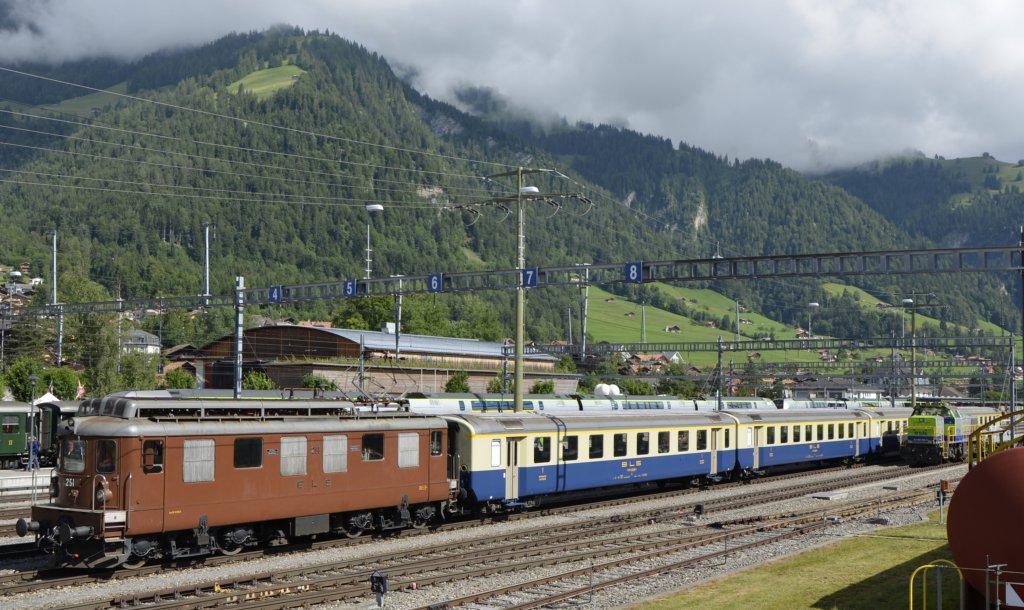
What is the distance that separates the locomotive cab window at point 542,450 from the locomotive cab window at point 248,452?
10.9 metres

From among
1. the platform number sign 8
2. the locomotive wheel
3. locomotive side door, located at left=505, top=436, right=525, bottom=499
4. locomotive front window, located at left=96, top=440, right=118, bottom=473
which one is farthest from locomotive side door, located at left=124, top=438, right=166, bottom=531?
the platform number sign 8

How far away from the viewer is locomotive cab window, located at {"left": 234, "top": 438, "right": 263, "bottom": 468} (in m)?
23.9

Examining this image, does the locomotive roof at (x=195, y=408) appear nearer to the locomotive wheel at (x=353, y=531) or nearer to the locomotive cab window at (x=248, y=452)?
the locomotive cab window at (x=248, y=452)

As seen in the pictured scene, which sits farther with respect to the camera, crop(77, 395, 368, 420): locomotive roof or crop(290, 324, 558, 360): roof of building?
crop(290, 324, 558, 360): roof of building

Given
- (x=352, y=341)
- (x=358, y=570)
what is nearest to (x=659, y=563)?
(x=358, y=570)

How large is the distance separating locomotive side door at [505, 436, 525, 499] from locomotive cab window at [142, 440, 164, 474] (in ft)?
39.4

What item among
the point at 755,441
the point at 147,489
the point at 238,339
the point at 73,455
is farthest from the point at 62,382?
the point at 147,489

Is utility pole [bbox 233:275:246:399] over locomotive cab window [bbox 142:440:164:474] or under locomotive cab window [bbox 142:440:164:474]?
over

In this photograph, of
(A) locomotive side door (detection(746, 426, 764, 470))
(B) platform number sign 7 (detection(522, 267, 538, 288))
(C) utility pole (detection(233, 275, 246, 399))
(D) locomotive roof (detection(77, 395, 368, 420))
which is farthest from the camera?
(A) locomotive side door (detection(746, 426, 764, 470))

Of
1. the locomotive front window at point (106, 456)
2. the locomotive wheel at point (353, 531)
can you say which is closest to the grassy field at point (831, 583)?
the locomotive wheel at point (353, 531)

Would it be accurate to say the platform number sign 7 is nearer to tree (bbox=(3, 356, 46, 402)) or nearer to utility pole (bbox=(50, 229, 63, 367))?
utility pole (bbox=(50, 229, 63, 367))

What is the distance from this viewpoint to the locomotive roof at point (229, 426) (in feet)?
72.6

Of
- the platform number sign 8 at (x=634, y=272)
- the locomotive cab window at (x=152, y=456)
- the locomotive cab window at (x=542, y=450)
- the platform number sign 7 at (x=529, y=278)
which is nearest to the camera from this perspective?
the locomotive cab window at (x=152, y=456)

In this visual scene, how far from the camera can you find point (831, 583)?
21.7m
